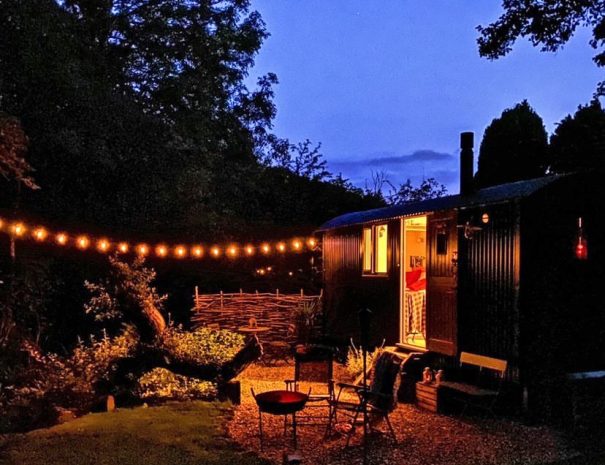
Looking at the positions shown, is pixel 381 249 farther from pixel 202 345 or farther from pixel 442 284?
pixel 202 345

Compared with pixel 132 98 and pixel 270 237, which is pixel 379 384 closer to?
pixel 132 98

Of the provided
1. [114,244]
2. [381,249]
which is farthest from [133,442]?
[114,244]

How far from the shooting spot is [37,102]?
995cm

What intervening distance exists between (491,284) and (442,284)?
1092 mm

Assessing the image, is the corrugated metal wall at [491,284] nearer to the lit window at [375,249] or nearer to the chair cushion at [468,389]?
the chair cushion at [468,389]

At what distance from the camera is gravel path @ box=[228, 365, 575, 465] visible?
5961mm

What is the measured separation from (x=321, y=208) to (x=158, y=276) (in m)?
5.68

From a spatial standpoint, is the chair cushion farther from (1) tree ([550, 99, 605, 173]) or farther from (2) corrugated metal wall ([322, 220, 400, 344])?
(1) tree ([550, 99, 605, 173])

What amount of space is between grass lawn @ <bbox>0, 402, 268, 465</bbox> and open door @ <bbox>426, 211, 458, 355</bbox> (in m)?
3.19

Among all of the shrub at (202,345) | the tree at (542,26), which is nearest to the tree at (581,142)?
the tree at (542,26)

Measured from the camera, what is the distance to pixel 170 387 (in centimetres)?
871

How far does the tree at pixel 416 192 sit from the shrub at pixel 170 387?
13589mm

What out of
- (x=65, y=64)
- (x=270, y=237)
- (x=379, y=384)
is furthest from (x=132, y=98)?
(x=379, y=384)

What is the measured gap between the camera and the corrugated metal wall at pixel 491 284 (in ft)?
24.8
